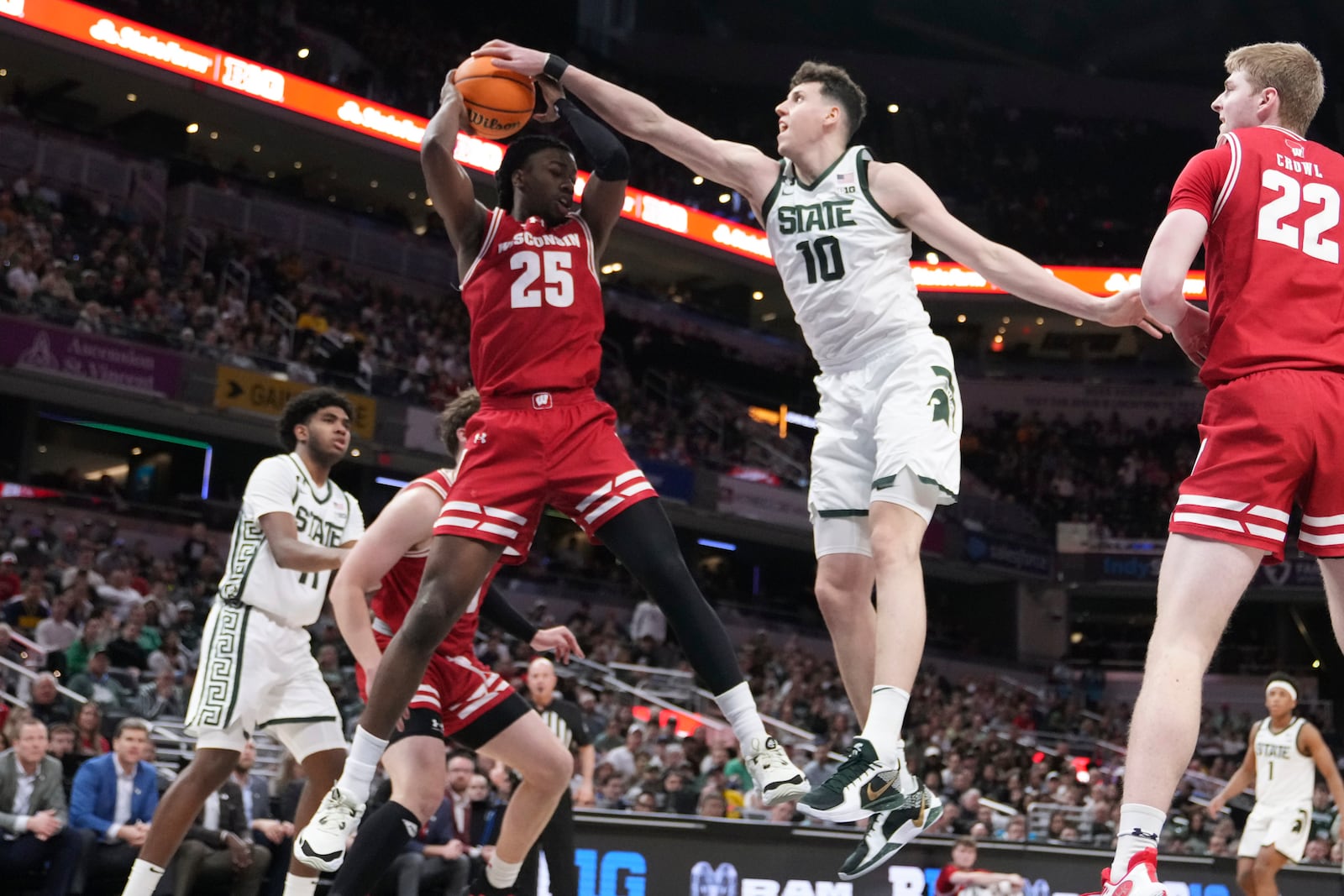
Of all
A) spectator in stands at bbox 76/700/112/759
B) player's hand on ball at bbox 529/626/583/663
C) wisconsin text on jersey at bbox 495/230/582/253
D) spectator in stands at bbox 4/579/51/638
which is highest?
wisconsin text on jersey at bbox 495/230/582/253

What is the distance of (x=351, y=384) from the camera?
25359mm

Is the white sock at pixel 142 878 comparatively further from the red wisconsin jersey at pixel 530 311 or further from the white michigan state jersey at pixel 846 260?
the white michigan state jersey at pixel 846 260

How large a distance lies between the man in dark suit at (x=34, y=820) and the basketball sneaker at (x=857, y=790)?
5961 mm

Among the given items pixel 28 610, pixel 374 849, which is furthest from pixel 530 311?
pixel 28 610

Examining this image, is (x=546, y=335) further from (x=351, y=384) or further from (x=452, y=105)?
(x=351, y=384)

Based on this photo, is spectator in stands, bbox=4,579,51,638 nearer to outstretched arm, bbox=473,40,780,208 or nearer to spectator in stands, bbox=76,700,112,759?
spectator in stands, bbox=76,700,112,759

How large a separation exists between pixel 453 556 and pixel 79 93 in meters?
25.6

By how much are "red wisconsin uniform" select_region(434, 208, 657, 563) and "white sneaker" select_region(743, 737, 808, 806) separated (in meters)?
0.97

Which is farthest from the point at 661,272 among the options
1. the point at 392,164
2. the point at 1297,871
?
the point at 1297,871

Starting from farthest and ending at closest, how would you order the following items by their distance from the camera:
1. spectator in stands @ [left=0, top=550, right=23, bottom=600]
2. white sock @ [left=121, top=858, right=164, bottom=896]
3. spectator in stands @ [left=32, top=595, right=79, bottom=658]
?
spectator in stands @ [left=0, top=550, right=23, bottom=600]
spectator in stands @ [left=32, top=595, right=79, bottom=658]
white sock @ [left=121, top=858, right=164, bottom=896]

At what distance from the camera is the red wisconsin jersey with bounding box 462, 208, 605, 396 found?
5219mm

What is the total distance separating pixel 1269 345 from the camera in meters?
4.18

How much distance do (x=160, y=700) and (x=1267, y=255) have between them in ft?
41.2

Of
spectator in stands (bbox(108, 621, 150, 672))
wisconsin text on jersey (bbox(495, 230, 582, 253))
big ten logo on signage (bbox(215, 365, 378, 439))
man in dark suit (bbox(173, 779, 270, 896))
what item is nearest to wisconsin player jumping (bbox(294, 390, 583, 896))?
wisconsin text on jersey (bbox(495, 230, 582, 253))
